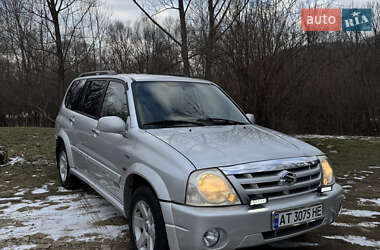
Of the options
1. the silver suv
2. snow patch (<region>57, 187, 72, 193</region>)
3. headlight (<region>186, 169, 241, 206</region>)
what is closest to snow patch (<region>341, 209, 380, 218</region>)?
the silver suv

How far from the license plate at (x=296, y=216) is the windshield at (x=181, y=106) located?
130cm

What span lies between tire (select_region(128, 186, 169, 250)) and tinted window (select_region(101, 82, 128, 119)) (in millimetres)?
1026

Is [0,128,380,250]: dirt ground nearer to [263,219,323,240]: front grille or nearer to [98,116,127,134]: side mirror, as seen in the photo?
[263,219,323,240]: front grille

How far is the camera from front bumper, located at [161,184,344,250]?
7.40 ft

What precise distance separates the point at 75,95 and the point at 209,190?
3542 mm

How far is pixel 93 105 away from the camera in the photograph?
4289 mm

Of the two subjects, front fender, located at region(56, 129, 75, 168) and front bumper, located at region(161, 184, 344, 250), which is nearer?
front bumper, located at region(161, 184, 344, 250)

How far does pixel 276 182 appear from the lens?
248cm

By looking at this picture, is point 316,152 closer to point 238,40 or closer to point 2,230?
point 2,230

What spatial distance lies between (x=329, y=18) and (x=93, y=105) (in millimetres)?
9860

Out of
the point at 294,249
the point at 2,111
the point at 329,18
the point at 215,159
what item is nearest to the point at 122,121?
the point at 215,159

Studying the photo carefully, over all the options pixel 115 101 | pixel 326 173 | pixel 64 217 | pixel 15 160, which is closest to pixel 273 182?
pixel 326 173

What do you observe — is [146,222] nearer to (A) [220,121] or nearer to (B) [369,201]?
(A) [220,121]

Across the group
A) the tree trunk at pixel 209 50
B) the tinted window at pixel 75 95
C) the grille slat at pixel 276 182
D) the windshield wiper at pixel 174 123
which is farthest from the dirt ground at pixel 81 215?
the tree trunk at pixel 209 50
